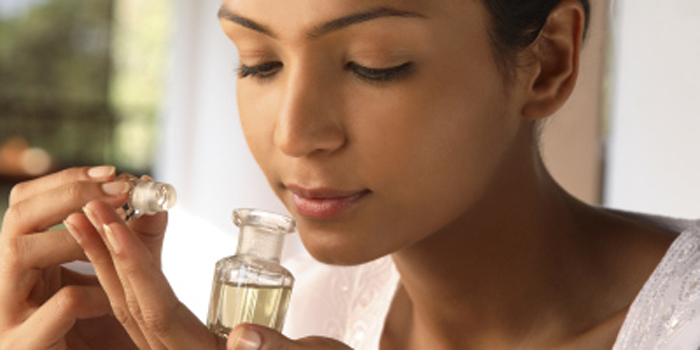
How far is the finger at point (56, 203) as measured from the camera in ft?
3.45

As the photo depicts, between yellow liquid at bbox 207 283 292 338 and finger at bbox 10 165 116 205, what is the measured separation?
0.23m

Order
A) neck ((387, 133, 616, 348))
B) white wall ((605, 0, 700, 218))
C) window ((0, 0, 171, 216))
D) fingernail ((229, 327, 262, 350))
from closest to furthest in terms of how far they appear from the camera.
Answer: fingernail ((229, 327, 262, 350)), neck ((387, 133, 616, 348)), white wall ((605, 0, 700, 218)), window ((0, 0, 171, 216))

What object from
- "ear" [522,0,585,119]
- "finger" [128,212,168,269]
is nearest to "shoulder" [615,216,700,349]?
"ear" [522,0,585,119]

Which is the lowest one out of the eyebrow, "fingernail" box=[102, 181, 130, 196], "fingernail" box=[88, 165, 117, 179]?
"fingernail" box=[102, 181, 130, 196]

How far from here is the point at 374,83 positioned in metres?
1.03

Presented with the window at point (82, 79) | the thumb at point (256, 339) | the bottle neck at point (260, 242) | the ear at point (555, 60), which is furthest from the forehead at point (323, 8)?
the window at point (82, 79)

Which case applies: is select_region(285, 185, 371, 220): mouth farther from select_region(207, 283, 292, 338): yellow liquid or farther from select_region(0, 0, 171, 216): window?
select_region(0, 0, 171, 216): window

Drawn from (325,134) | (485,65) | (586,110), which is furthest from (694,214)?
(325,134)

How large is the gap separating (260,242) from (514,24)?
16.2 inches

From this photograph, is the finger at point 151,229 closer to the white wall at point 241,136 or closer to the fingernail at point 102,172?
the fingernail at point 102,172

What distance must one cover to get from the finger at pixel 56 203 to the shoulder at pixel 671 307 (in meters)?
0.60

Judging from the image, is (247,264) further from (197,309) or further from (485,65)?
(197,309)

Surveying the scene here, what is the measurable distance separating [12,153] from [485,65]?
17.6 feet

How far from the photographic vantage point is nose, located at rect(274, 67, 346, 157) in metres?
1.01
